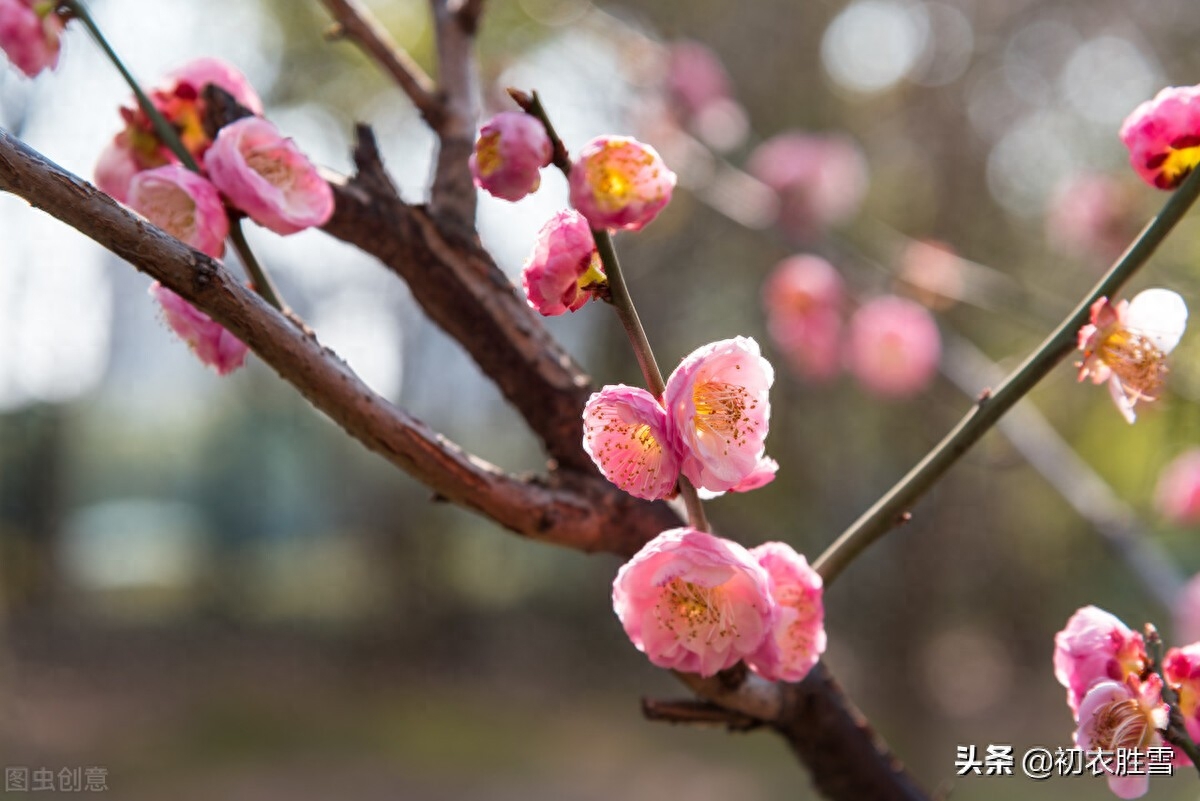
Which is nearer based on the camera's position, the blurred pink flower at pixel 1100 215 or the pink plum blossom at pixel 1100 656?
the pink plum blossom at pixel 1100 656

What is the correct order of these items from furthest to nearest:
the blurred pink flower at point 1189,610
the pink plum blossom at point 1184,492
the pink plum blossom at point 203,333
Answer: the pink plum blossom at point 1184,492 < the blurred pink flower at point 1189,610 < the pink plum blossom at point 203,333

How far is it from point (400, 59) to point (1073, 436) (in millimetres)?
3047

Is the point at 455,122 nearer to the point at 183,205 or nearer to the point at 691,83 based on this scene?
the point at 183,205

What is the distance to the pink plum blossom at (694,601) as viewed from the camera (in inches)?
15.4

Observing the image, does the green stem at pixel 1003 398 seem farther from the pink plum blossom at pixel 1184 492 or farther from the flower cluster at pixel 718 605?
the pink plum blossom at pixel 1184 492

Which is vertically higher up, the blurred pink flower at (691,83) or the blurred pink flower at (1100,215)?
the blurred pink flower at (691,83)

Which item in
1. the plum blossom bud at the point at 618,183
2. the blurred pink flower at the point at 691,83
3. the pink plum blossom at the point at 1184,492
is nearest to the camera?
the plum blossom bud at the point at 618,183

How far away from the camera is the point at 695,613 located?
42 cm

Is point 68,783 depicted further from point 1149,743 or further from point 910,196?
Answer: point 910,196

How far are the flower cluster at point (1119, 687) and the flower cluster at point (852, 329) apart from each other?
3.83 feet

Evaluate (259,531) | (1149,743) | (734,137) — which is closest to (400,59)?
(1149,743)

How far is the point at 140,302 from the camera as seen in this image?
371 cm

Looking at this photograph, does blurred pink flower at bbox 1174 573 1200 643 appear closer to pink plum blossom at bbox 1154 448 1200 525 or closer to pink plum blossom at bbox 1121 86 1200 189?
pink plum blossom at bbox 1154 448 1200 525

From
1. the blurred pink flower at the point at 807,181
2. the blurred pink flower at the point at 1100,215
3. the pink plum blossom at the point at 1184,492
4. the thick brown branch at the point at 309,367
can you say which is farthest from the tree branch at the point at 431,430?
the blurred pink flower at the point at 1100,215
